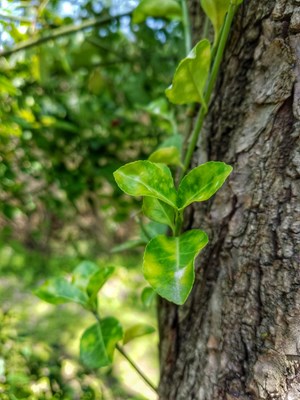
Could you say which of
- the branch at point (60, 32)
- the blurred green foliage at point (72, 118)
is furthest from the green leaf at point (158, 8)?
the branch at point (60, 32)

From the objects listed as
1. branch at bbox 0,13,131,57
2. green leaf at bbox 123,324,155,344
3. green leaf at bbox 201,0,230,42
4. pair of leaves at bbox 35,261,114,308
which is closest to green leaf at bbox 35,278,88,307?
pair of leaves at bbox 35,261,114,308

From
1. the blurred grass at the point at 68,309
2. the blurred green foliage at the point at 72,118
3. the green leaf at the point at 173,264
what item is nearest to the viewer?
the green leaf at the point at 173,264

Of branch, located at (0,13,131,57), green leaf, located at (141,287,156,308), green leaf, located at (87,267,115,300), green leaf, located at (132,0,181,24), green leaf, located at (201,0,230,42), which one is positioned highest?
branch, located at (0,13,131,57)

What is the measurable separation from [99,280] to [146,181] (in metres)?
0.19

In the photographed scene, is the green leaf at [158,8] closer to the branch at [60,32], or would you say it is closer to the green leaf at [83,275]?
the branch at [60,32]

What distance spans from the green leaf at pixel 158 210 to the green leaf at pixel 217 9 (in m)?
0.20

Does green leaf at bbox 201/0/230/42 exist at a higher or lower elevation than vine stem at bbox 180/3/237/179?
higher

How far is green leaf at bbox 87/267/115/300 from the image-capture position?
522 millimetres

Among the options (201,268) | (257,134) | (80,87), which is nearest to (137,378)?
(80,87)

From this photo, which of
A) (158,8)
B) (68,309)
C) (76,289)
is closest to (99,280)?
(76,289)

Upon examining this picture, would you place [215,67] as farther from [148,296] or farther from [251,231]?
[148,296]

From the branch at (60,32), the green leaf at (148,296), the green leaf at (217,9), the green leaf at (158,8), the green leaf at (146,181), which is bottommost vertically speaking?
the green leaf at (148,296)

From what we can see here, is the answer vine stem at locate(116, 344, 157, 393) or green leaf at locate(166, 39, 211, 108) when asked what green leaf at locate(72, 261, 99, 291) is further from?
green leaf at locate(166, 39, 211, 108)

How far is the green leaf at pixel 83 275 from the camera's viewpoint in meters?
0.59
